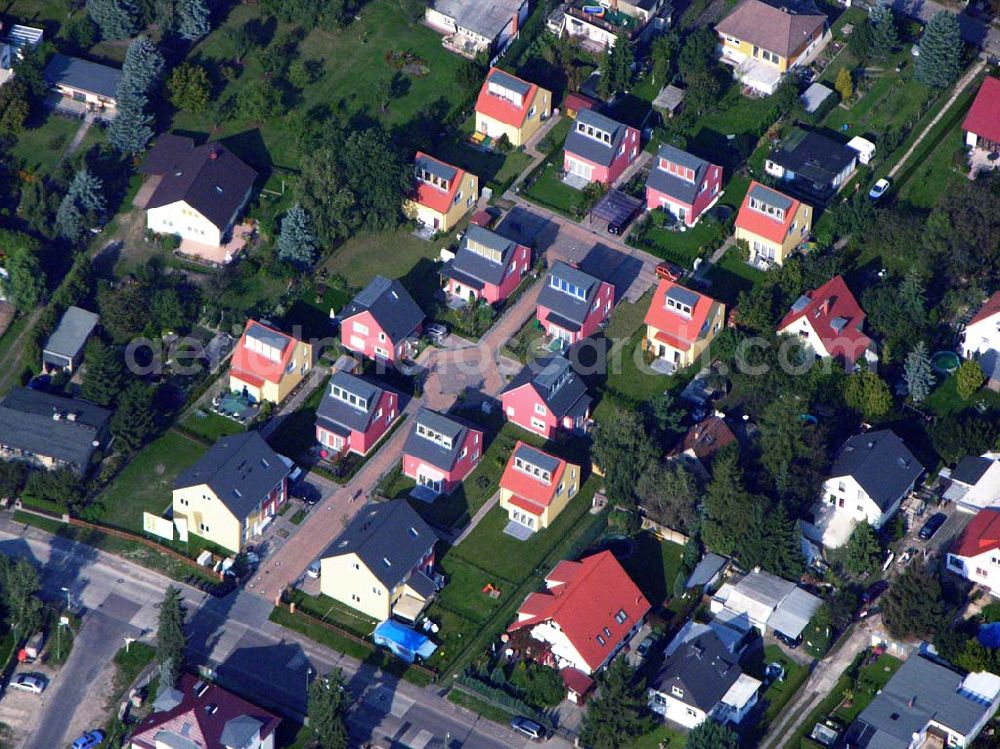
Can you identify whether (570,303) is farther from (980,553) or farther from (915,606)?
(915,606)

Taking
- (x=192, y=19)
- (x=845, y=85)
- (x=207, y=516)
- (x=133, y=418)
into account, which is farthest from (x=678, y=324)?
(x=192, y=19)

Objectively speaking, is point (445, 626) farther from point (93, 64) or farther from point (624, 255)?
point (93, 64)

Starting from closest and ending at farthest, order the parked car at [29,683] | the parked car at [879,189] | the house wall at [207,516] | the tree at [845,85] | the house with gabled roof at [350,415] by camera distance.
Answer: the parked car at [29,683], the house wall at [207,516], the house with gabled roof at [350,415], the parked car at [879,189], the tree at [845,85]

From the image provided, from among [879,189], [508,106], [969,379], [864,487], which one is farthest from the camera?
[508,106]

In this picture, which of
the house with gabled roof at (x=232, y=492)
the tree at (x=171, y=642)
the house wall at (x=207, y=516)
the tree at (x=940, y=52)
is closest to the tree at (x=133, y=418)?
the house with gabled roof at (x=232, y=492)

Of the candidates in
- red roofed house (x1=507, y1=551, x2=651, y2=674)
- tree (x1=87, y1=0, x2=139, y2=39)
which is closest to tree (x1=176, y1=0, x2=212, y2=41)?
tree (x1=87, y1=0, x2=139, y2=39)

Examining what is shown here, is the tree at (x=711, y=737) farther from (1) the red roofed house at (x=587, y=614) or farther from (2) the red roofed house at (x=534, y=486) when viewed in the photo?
(2) the red roofed house at (x=534, y=486)

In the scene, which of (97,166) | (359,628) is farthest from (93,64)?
(359,628)
